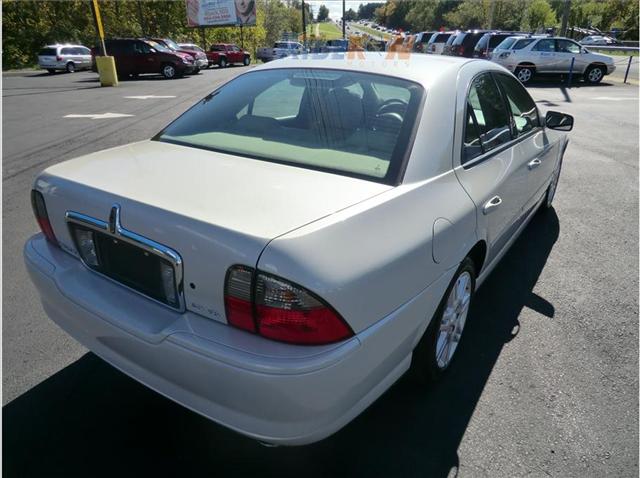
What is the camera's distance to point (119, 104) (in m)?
13.5

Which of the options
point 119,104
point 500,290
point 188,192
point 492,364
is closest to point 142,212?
point 188,192

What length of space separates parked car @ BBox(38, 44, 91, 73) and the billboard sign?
50.4 ft

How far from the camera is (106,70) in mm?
18969

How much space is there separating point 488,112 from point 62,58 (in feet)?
97.4

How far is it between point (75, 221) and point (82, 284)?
11.0 inches

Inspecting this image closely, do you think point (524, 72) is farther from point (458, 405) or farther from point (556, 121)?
point (458, 405)

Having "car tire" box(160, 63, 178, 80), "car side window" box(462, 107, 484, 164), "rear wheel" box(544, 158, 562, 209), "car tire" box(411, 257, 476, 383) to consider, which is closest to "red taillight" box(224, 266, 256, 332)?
"car tire" box(411, 257, 476, 383)

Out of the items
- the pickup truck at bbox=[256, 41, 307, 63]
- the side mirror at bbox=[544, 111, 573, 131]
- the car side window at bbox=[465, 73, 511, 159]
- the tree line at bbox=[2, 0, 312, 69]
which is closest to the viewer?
the car side window at bbox=[465, 73, 511, 159]

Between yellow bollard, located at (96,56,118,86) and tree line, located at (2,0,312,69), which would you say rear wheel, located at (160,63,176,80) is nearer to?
yellow bollard, located at (96,56,118,86)

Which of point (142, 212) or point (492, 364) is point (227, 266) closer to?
point (142, 212)

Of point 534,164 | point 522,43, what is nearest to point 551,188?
point 534,164

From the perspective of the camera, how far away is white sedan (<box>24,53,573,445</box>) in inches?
62.4

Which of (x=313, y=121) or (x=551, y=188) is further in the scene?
(x=551, y=188)

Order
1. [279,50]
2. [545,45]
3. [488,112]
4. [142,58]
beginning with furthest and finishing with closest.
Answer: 1. [279,50]
2. [142,58]
3. [545,45]
4. [488,112]
